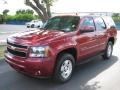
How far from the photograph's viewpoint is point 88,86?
583 centimetres

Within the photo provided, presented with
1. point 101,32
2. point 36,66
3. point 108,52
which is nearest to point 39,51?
point 36,66

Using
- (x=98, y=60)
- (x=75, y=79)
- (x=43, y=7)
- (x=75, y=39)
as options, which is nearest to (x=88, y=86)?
(x=75, y=79)

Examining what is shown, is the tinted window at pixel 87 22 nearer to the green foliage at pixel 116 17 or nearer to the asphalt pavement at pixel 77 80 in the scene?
the asphalt pavement at pixel 77 80

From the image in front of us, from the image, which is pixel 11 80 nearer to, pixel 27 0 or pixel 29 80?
pixel 29 80

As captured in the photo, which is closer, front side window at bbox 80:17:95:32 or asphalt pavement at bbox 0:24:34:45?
front side window at bbox 80:17:95:32

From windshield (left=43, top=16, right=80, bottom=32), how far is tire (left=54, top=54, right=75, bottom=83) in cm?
87

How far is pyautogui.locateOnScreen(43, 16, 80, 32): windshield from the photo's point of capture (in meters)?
6.59

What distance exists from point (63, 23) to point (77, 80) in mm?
1813

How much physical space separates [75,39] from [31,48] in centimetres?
145

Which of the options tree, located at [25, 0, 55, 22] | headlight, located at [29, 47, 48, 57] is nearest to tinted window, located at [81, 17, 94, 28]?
headlight, located at [29, 47, 48, 57]

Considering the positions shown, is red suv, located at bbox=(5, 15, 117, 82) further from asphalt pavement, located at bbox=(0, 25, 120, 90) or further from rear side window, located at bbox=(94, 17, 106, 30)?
asphalt pavement, located at bbox=(0, 25, 120, 90)

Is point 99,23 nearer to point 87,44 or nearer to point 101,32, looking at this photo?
→ point 101,32

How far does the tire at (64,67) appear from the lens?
19.0ft

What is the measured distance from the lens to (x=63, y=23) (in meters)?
6.92
